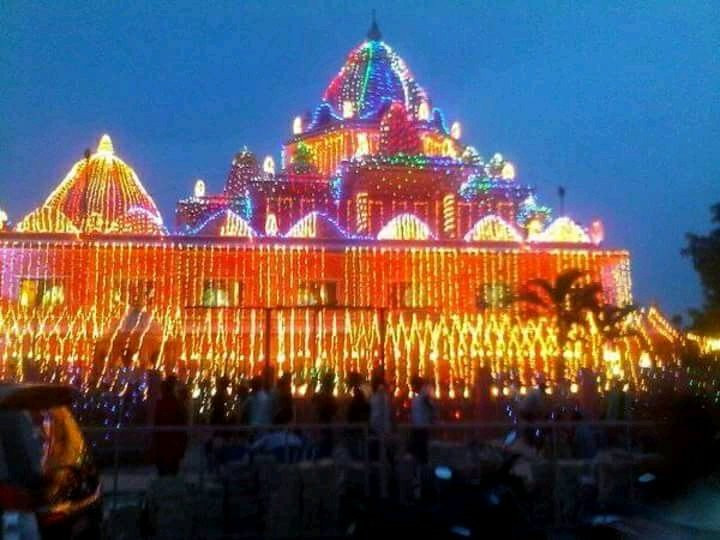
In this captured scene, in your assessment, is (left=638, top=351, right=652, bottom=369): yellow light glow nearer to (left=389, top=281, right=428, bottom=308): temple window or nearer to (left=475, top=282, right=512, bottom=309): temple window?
(left=475, top=282, right=512, bottom=309): temple window

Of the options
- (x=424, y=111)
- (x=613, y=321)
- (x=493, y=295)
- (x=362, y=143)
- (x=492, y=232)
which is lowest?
(x=613, y=321)

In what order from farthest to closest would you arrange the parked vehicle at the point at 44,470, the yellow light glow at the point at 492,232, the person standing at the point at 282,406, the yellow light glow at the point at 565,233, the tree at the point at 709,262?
1. the yellow light glow at the point at 565,233
2. the yellow light glow at the point at 492,232
3. the tree at the point at 709,262
4. the person standing at the point at 282,406
5. the parked vehicle at the point at 44,470

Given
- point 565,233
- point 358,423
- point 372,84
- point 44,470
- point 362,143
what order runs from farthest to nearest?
point 372,84 → point 362,143 → point 565,233 → point 358,423 → point 44,470

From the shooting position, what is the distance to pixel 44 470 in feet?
15.3

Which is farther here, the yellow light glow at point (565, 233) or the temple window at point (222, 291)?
the yellow light glow at point (565, 233)

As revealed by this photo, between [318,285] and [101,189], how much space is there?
417 inches

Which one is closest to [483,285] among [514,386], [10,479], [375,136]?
[514,386]

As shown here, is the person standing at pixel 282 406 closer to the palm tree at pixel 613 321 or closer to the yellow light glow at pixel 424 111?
the palm tree at pixel 613 321

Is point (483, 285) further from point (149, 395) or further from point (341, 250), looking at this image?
point (149, 395)

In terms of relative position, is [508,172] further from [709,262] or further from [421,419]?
[421,419]

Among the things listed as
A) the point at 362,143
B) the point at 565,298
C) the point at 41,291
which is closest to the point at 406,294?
the point at 565,298

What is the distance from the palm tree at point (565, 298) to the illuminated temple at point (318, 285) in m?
0.46

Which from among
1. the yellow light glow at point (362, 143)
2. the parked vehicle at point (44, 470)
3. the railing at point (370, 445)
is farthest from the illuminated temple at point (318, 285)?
the parked vehicle at point (44, 470)

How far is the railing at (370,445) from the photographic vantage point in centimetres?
934
